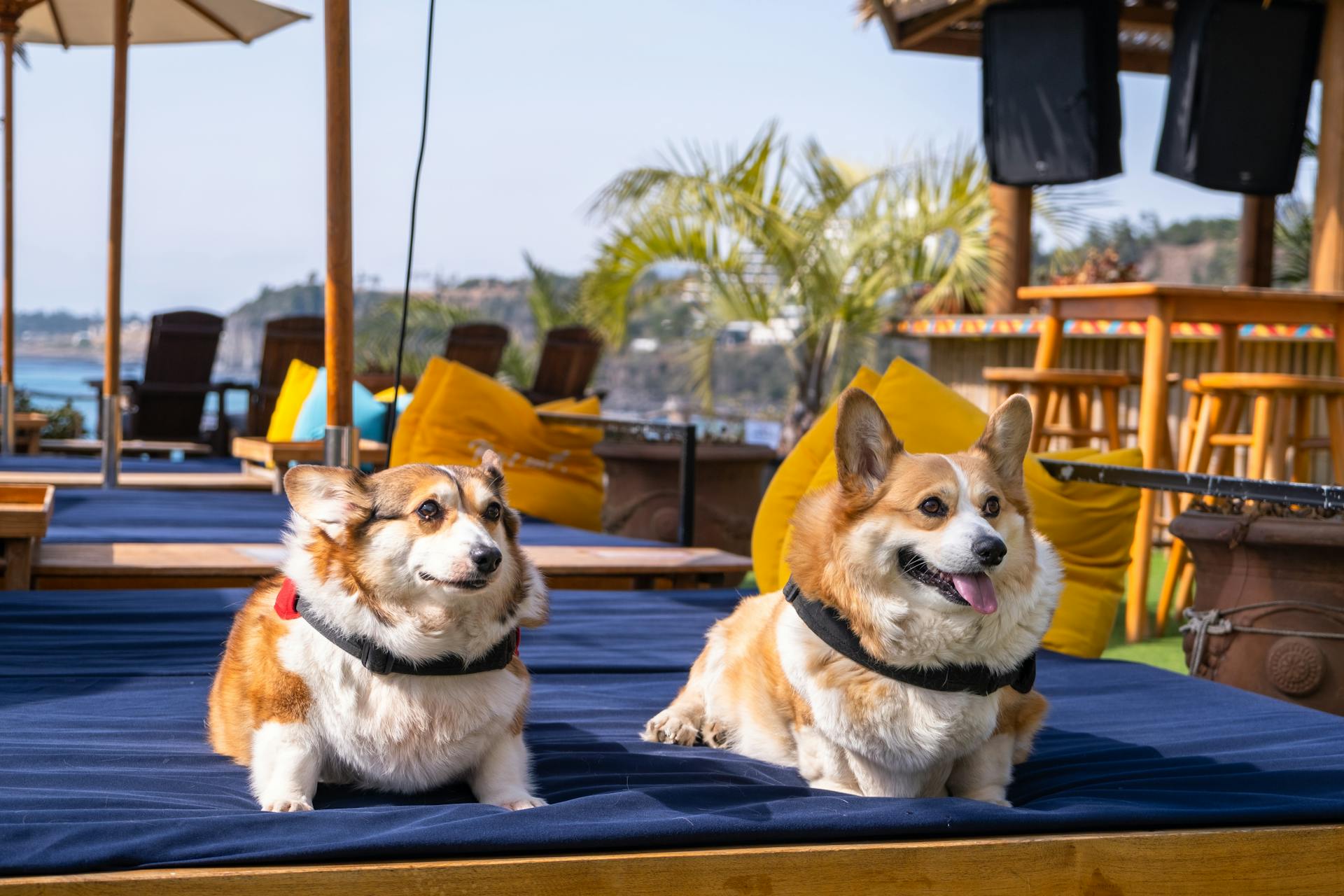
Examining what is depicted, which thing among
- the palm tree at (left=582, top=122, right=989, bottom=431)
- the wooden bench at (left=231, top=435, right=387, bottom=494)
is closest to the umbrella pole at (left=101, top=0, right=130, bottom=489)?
the wooden bench at (left=231, top=435, right=387, bottom=494)

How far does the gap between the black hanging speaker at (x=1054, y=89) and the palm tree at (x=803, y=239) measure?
1.51 meters

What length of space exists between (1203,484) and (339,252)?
7.89 feet

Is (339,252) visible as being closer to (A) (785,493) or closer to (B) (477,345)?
(A) (785,493)

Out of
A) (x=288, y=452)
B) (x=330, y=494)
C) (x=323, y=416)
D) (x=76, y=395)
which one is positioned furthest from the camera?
(x=76, y=395)

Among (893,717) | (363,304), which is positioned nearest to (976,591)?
(893,717)

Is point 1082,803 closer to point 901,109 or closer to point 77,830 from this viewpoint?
point 77,830

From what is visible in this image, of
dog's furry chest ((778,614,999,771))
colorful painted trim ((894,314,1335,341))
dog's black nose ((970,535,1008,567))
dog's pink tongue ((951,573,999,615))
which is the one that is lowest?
dog's furry chest ((778,614,999,771))

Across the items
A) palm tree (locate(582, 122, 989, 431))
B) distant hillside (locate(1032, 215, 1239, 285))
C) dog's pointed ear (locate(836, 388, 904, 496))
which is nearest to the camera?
dog's pointed ear (locate(836, 388, 904, 496))

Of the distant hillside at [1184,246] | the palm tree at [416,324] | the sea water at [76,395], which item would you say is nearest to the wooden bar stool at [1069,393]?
the sea water at [76,395]

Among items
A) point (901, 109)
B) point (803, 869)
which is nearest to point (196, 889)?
point (803, 869)

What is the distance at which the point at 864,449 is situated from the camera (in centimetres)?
208

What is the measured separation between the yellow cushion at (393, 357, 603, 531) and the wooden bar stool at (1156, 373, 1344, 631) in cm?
289

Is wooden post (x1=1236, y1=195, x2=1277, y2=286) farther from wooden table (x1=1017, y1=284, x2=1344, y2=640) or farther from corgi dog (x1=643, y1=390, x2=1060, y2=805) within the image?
corgi dog (x1=643, y1=390, x2=1060, y2=805)

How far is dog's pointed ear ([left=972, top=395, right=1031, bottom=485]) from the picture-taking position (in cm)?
212
